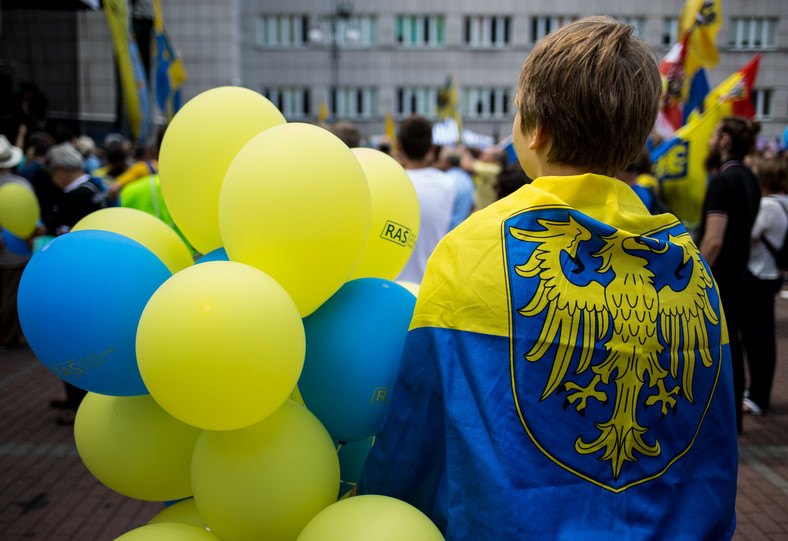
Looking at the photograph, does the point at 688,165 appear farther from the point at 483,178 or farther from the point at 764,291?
the point at 483,178

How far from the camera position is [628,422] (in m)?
1.31

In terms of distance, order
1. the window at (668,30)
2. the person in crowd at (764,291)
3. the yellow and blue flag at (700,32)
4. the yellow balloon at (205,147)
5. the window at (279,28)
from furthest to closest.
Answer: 1. the window at (279,28)
2. the window at (668,30)
3. the yellow and blue flag at (700,32)
4. the person in crowd at (764,291)
5. the yellow balloon at (205,147)

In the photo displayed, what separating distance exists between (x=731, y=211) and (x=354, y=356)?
372cm

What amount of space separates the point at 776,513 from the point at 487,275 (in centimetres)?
358

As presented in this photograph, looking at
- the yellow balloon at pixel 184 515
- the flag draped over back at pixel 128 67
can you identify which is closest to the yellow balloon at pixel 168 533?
the yellow balloon at pixel 184 515

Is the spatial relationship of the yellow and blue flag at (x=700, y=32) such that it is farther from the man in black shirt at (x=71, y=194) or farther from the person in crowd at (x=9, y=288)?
the person in crowd at (x=9, y=288)

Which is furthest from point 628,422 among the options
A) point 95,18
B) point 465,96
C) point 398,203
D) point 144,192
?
point 465,96

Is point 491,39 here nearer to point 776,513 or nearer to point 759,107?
point 759,107

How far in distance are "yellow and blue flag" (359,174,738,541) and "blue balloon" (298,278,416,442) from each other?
8.4 inches

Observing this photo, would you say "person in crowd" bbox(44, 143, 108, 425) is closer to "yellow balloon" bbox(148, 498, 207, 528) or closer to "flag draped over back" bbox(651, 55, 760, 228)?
"yellow balloon" bbox(148, 498, 207, 528)

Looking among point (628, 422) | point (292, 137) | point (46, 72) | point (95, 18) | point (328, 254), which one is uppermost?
point (95, 18)

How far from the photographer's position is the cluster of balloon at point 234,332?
1.28 metres

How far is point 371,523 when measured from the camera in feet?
4.30

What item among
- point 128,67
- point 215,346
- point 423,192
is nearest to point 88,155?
point 128,67
